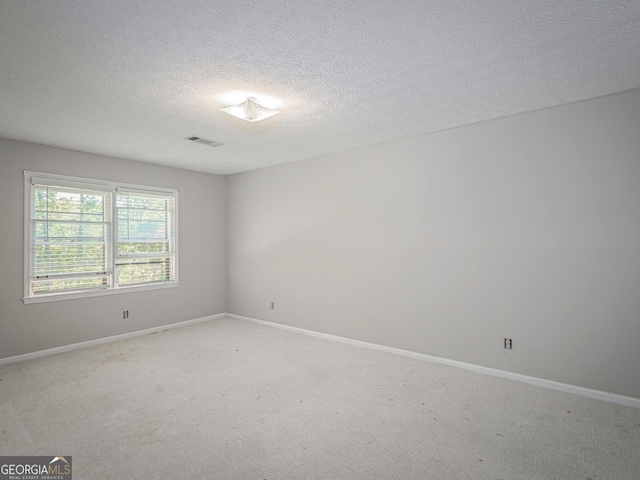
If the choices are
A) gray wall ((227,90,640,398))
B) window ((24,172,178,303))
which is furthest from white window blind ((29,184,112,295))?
gray wall ((227,90,640,398))

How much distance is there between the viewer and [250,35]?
2021 millimetres

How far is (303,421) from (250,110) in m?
2.46

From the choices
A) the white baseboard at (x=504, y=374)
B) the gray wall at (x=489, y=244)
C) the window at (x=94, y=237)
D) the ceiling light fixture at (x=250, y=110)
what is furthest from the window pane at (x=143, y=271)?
the ceiling light fixture at (x=250, y=110)

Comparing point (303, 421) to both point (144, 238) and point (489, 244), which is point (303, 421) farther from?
point (144, 238)

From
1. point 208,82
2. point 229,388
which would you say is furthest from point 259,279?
point 208,82

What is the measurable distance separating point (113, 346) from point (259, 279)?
2139 mm

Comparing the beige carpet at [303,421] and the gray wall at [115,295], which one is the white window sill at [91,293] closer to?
the gray wall at [115,295]

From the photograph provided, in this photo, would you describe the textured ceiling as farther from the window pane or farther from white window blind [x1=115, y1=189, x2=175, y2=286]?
the window pane

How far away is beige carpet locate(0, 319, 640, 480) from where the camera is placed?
83.7 inches

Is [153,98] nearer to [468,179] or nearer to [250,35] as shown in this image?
[250,35]

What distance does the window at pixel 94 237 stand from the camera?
4234 millimetres

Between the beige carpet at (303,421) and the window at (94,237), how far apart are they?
40.7 inches

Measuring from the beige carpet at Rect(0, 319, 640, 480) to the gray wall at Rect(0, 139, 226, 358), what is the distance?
1.56 feet

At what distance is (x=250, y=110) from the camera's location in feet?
9.75
